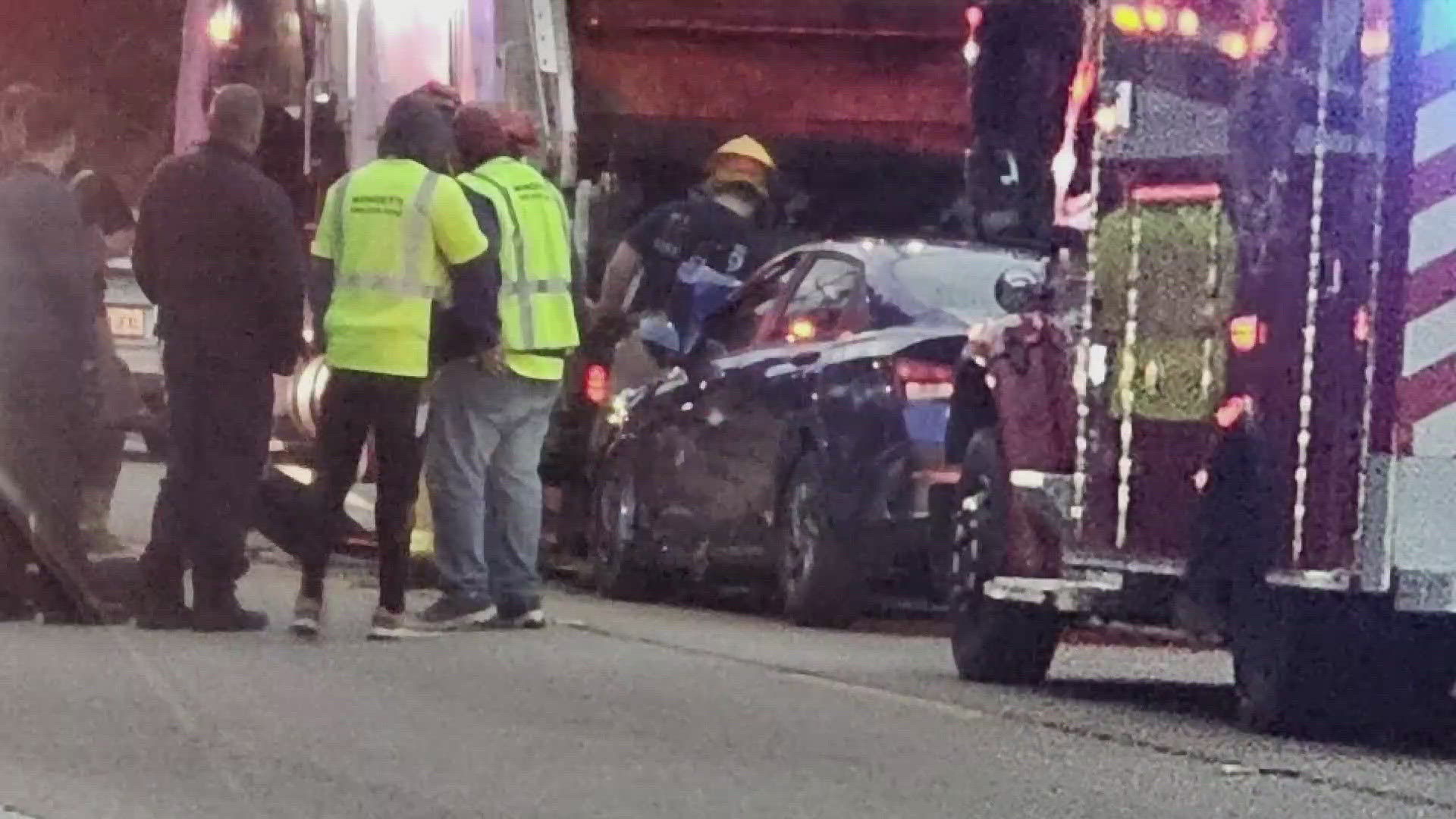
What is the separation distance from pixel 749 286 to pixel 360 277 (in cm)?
285

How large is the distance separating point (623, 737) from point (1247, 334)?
2056 millimetres

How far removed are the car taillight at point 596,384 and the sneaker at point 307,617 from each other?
3.73 metres

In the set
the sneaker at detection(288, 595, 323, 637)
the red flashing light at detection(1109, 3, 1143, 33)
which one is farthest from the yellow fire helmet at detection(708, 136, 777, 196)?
the red flashing light at detection(1109, 3, 1143, 33)

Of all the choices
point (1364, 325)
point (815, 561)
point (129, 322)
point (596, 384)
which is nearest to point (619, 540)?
point (596, 384)

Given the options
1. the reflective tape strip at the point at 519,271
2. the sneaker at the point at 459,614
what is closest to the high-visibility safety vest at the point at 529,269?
the reflective tape strip at the point at 519,271

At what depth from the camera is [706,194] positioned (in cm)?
1612

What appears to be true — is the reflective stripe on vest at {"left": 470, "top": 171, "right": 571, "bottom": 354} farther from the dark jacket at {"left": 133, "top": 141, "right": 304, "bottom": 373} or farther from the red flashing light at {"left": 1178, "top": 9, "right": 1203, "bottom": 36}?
the red flashing light at {"left": 1178, "top": 9, "right": 1203, "bottom": 36}

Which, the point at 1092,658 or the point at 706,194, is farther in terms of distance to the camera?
the point at 706,194

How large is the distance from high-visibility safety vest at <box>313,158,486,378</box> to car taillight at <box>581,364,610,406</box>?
3626mm

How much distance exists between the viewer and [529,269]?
1355 cm

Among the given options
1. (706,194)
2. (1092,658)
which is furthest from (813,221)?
(1092,658)

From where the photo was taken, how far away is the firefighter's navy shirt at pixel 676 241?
1605 cm

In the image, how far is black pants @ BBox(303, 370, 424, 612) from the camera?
13.1 m

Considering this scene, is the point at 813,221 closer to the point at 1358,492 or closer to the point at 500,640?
the point at 500,640
